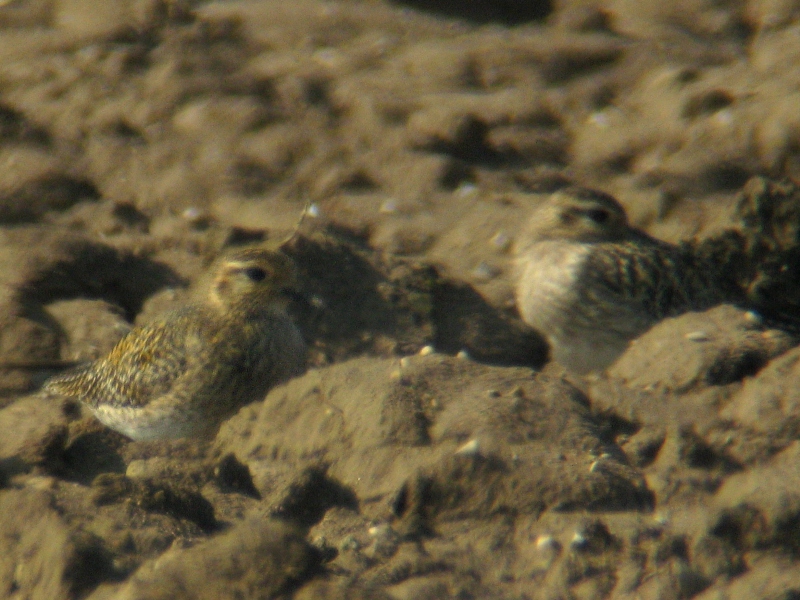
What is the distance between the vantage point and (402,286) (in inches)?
292

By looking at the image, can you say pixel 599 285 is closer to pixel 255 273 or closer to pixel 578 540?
pixel 255 273

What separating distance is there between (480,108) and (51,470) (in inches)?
226

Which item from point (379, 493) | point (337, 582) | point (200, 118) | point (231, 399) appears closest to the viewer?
point (337, 582)

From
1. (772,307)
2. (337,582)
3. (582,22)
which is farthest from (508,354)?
(582,22)

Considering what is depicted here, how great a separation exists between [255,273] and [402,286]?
1.35 m

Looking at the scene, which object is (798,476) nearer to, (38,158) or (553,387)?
(553,387)

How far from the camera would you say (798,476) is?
14.1ft

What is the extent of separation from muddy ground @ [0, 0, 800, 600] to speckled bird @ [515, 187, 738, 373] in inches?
10.4

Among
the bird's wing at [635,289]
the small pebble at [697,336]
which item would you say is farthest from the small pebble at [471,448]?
the bird's wing at [635,289]

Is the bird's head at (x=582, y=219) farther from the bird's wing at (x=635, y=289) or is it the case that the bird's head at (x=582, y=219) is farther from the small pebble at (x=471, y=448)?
the small pebble at (x=471, y=448)

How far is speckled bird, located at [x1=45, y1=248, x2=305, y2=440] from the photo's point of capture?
6.23m

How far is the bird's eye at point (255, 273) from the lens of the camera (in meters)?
6.51

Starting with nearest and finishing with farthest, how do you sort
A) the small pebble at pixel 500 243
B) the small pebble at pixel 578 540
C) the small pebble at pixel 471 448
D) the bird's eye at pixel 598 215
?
the small pebble at pixel 578 540, the small pebble at pixel 471 448, the bird's eye at pixel 598 215, the small pebble at pixel 500 243

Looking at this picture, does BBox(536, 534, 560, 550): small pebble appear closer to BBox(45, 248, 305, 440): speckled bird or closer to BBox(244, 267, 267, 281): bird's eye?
BBox(45, 248, 305, 440): speckled bird
